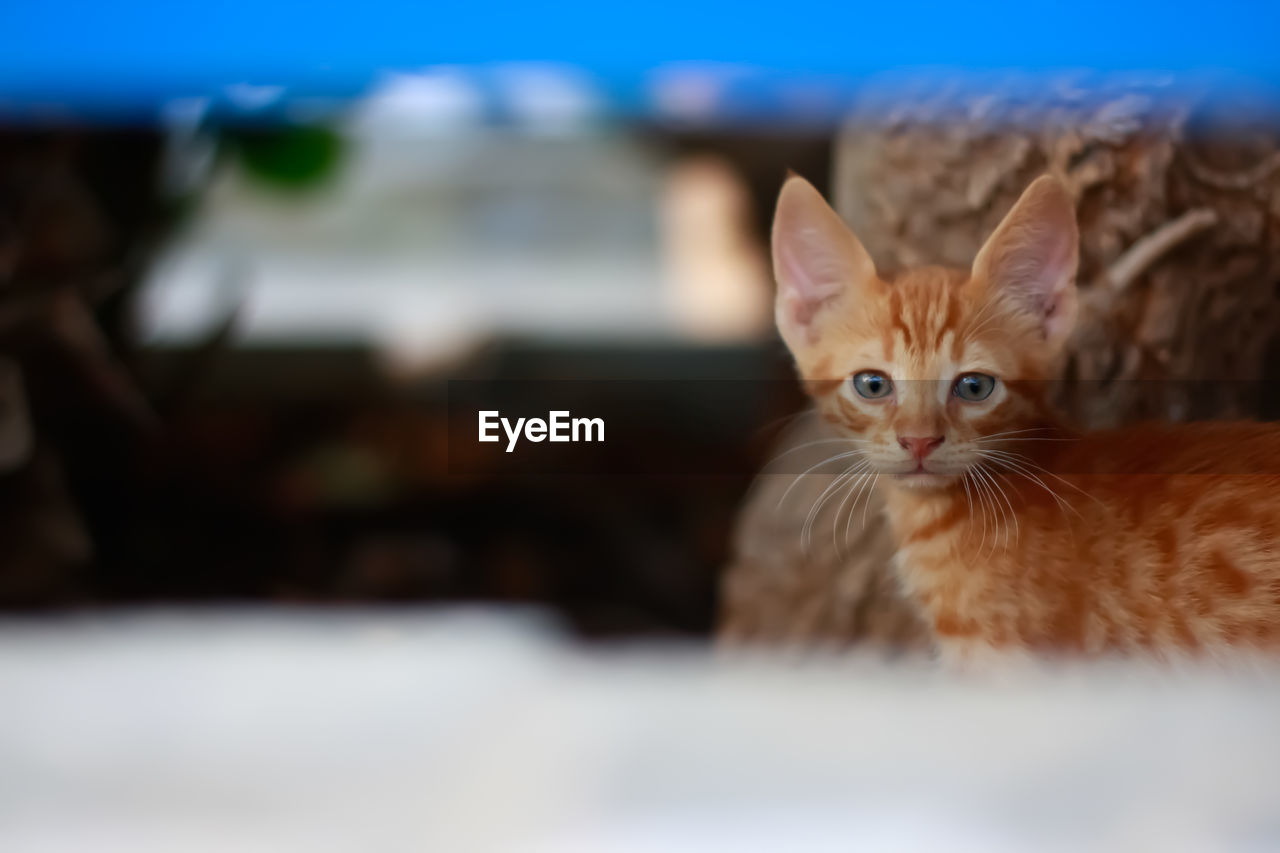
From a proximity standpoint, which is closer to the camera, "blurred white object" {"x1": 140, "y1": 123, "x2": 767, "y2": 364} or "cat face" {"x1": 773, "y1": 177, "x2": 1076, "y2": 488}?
"cat face" {"x1": 773, "y1": 177, "x2": 1076, "y2": 488}

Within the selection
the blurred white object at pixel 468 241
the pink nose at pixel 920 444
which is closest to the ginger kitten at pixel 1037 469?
the pink nose at pixel 920 444

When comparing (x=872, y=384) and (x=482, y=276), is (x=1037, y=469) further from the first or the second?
(x=482, y=276)

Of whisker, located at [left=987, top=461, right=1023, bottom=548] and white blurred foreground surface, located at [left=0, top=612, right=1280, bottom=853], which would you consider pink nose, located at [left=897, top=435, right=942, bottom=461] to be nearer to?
whisker, located at [left=987, top=461, right=1023, bottom=548]

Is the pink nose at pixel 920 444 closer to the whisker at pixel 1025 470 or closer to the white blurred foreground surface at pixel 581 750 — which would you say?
the whisker at pixel 1025 470

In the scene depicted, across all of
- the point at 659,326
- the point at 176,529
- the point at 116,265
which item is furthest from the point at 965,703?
the point at 116,265

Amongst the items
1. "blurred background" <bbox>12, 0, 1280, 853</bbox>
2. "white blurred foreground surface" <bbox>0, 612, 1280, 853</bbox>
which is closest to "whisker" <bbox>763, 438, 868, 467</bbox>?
"blurred background" <bbox>12, 0, 1280, 853</bbox>

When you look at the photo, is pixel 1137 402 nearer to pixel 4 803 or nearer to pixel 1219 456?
pixel 1219 456
